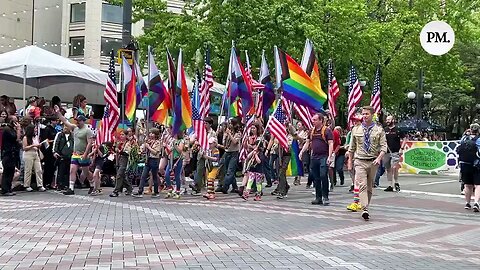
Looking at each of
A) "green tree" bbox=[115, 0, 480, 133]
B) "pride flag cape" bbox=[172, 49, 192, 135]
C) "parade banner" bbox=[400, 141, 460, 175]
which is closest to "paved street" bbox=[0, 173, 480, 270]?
"pride flag cape" bbox=[172, 49, 192, 135]

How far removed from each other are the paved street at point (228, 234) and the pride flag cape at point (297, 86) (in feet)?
7.54

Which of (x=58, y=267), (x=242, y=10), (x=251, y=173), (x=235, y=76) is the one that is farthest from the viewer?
(x=242, y=10)

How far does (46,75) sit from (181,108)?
16.7 ft

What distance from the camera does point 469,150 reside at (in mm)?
14203

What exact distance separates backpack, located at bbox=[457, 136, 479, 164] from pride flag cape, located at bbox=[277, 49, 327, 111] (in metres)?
3.31

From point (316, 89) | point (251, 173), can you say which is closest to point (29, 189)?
point (251, 173)

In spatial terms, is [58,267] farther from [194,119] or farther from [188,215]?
[194,119]

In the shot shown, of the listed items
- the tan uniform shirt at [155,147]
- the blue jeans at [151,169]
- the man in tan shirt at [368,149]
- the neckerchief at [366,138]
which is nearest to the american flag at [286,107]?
the tan uniform shirt at [155,147]

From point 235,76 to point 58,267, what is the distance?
10.4 m

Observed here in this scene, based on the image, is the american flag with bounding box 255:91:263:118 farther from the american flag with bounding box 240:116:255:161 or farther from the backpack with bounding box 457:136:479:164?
the backpack with bounding box 457:136:479:164

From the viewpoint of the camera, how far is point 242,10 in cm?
2617

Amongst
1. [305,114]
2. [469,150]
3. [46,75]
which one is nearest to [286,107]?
[305,114]

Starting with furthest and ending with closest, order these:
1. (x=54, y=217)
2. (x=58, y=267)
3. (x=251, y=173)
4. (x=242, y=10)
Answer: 1. (x=242, y=10)
2. (x=251, y=173)
3. (x=54, y=217)
4. (x=58, y=267)

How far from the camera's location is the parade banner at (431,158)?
81.6ft
